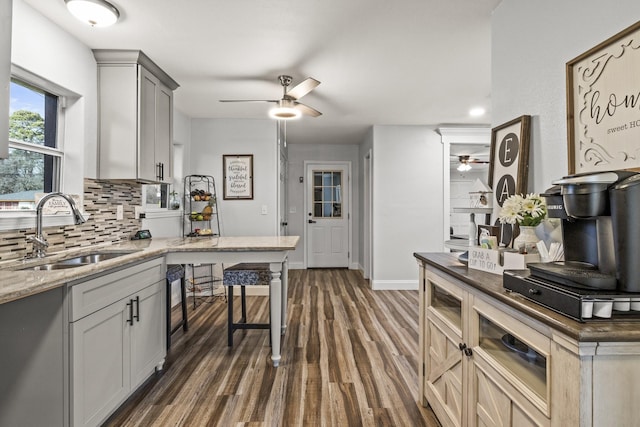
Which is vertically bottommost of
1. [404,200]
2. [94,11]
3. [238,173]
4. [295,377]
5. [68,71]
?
[295,377]

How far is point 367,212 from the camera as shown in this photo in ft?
17.6

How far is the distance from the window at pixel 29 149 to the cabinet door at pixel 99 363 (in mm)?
963

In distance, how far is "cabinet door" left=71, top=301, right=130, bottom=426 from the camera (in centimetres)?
152

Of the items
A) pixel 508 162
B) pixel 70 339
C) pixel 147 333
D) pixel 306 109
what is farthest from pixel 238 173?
pixel 508 162

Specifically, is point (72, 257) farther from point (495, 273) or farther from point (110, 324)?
point (495, 273)

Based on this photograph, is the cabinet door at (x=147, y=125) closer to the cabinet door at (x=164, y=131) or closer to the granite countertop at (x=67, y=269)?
the cabinet door at (x=164, y=131)

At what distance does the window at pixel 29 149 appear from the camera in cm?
200

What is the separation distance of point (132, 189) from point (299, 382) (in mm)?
2319

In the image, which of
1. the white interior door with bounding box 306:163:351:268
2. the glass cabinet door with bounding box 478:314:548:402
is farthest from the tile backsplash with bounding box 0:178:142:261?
the white interior door with bounding box 306:163:351:268

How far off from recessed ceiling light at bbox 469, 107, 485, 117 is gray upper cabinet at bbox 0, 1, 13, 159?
420 centimetres

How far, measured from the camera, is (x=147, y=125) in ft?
9.07

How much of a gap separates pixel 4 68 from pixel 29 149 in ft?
2.81

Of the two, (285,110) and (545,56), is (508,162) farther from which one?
(285,110)

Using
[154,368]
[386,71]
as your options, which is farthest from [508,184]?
[154,368]
